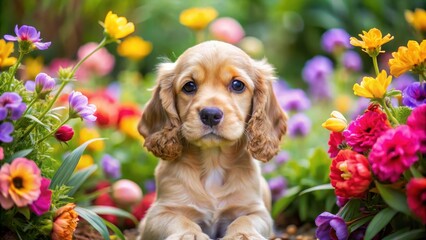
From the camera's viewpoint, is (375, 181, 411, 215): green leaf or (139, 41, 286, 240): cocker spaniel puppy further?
(139, 41, 286, 240): cocker spaniel puppy

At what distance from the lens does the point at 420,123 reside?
3.13m

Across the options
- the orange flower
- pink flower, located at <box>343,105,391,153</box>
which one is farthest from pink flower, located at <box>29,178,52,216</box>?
pink flower, located at <box>343,105,391,153</box>

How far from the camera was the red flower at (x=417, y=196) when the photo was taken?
2.91m

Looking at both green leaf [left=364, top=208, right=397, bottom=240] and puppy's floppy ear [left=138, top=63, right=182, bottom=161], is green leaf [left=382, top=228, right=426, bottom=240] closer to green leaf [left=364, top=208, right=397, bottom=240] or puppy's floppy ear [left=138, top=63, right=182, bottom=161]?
green leaf [left=364, top=208, right=397, bottom=240]

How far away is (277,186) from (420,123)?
2300mm

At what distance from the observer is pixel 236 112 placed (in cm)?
390

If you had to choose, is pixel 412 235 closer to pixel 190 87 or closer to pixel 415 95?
pixel 415 95

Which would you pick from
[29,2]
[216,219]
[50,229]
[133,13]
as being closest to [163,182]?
[216,219]

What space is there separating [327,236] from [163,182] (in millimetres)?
1069

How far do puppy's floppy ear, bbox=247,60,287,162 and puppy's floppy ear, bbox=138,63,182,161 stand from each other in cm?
45

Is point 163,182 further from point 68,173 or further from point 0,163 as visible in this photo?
point 0,163

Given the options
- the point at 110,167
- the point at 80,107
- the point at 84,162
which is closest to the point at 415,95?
the point at 80,107

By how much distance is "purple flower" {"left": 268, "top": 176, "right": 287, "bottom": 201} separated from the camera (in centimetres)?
532

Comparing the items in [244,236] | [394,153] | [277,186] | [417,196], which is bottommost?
[277,186]
